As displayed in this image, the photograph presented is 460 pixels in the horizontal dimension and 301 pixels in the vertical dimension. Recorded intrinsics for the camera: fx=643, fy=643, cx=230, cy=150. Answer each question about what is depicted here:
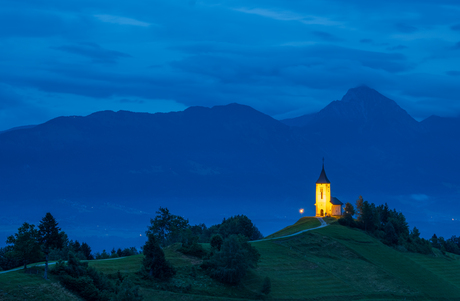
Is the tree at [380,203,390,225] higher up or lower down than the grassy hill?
higher up

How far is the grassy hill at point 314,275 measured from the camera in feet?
289

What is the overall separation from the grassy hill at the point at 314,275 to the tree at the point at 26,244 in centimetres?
247

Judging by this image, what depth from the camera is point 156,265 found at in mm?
93688

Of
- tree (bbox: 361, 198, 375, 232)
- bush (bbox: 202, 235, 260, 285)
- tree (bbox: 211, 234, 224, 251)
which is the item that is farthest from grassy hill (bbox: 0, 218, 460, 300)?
tree (bbox: 211, 234, 224, 251)

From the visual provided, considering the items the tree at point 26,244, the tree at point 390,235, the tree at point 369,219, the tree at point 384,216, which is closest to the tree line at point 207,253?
the tree at point 26,244

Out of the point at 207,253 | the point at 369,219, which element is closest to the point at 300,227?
the point at 369,219

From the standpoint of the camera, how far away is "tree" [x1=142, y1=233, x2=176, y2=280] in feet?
306

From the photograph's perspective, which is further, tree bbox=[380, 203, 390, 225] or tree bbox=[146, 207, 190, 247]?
tree bbox=[380, 203, 390, 225]

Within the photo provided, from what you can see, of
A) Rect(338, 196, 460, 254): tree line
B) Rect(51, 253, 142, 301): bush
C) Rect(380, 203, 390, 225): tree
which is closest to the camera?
Rect(51, 253, 142, 301): bush

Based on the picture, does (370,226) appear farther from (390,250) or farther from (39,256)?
(39,256)

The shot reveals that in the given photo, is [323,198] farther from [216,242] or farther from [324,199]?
[216,242]

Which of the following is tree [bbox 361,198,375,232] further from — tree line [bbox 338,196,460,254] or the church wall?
the church wall

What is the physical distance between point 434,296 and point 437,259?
117 feet

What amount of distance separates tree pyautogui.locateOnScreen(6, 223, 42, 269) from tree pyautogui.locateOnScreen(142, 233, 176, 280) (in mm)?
17740
